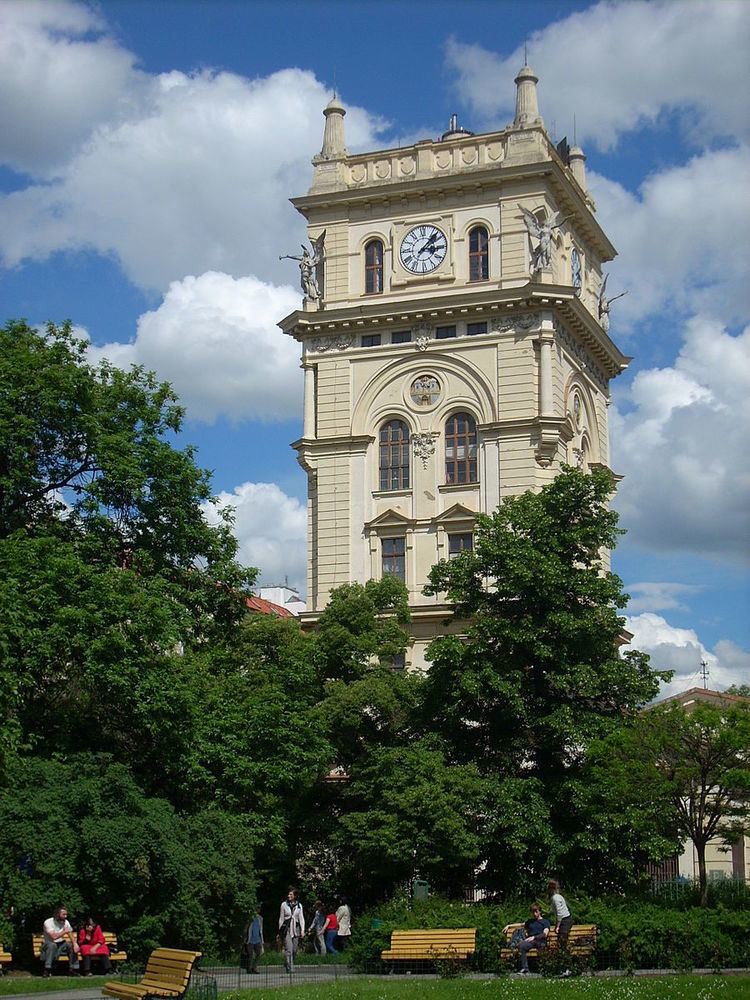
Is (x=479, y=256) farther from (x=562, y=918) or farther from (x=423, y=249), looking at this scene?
(x=562, y=918)

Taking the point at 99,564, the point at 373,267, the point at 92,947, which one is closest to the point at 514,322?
the point at 373,267

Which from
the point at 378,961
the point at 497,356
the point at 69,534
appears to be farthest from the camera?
the point at 497,356

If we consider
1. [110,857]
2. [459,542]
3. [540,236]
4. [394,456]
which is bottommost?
[110,857]

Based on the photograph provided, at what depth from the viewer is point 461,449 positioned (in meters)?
60.2

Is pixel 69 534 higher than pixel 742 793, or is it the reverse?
pixel 69 534

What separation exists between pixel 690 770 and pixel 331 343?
103 feet

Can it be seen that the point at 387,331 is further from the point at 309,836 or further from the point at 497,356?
the point at 309,836

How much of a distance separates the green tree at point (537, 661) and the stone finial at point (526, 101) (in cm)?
2154

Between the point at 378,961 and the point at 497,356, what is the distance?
3214 cm

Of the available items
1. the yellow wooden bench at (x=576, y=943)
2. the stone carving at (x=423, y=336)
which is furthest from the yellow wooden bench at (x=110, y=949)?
the stone carving at (x=423, y=336)

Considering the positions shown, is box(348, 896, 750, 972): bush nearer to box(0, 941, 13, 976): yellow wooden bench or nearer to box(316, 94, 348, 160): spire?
box(0, 941, 13, 976): yellow wooden bench

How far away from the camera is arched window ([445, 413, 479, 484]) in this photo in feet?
196

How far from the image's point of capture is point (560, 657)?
4262 centimetres

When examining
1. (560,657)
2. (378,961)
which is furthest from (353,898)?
(378,961)
